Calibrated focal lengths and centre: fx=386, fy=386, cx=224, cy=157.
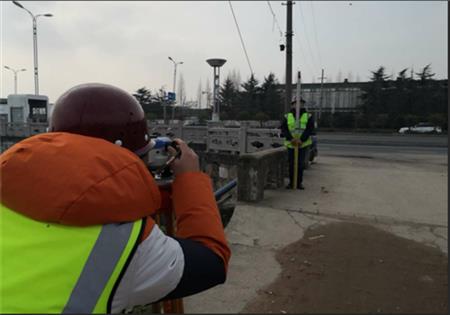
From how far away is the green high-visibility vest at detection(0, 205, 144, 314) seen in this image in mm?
860

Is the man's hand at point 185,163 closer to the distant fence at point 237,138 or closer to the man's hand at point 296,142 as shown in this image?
the man's hand at point 296,142

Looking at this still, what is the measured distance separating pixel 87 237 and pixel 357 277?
3259mm

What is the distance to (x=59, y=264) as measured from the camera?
89 cm

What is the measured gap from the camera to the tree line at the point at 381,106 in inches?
1747

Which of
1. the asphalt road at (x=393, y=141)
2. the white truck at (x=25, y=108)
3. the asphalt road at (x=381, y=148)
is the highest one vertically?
the white truck at (x=25, y=108)

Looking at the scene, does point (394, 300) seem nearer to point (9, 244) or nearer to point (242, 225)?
point (242, 225)

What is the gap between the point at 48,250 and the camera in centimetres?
90

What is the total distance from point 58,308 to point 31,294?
2.6 inches

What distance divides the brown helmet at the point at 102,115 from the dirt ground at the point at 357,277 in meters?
2.18

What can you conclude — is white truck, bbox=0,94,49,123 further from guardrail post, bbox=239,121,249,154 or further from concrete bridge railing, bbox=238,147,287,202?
concrete bridge railing, bbox=238,147,287,202

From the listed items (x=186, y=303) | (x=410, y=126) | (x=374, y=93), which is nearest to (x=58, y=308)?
(x=186, y=303)

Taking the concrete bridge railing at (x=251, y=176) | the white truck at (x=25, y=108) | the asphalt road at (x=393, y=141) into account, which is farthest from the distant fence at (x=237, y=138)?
the white truck at (x=25, y=108)

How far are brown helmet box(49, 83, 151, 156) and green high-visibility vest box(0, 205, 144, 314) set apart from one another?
412 mm

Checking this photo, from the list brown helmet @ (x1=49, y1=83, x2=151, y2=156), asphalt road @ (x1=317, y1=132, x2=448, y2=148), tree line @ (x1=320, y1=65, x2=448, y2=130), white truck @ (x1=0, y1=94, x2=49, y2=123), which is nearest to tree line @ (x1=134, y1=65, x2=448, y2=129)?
tree line @ (x1=320, y1=65, x2=448, y2=130)
